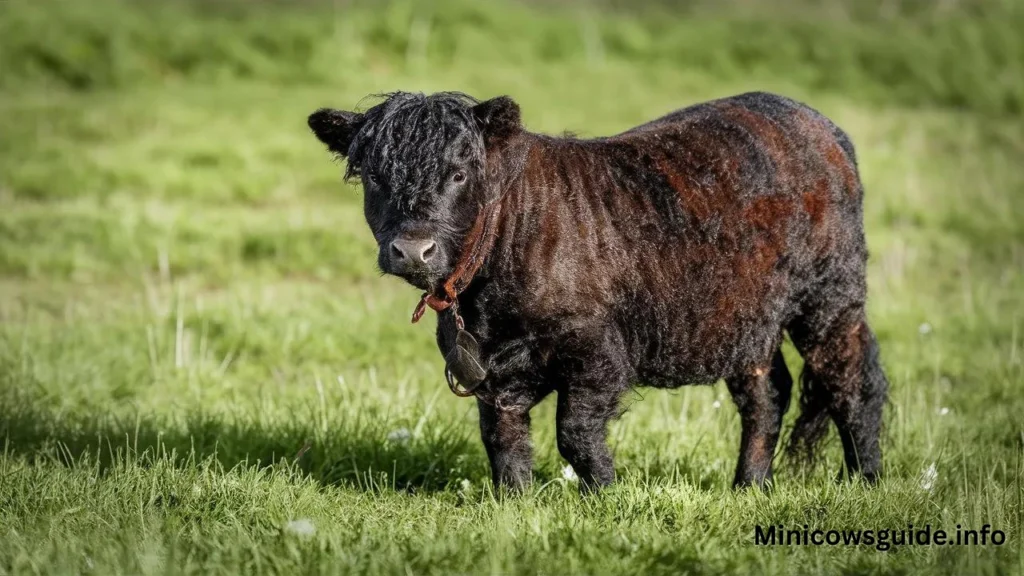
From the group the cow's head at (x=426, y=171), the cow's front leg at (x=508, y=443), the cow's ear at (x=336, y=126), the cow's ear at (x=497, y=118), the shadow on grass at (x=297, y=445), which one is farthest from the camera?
the shadow on grass at (x=297, y=445)

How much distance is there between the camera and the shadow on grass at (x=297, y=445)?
20.6ft

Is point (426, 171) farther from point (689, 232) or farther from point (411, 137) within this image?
point (689, 232)

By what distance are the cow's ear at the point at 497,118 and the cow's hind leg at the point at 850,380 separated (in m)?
2.10

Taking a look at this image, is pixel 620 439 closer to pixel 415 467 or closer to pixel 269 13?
pixel 415 467

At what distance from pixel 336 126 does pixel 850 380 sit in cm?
301

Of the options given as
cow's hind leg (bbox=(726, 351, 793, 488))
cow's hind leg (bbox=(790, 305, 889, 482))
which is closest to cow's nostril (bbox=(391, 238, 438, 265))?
cow's hind leg (bbox=(726, 351, 793, 488))

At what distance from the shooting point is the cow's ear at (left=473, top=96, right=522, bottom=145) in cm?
527

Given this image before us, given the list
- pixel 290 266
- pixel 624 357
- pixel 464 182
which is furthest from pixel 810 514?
pixel 290 266

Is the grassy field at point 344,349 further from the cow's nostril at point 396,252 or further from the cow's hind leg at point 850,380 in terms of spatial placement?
the cow's nostril at point 396,252

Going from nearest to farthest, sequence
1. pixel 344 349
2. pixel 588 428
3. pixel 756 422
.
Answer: pixel 588 428 < pixel 756 422 < pixel 344 349

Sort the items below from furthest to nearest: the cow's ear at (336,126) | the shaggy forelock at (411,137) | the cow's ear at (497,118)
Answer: the cow's ear at (336,126)
the cow's ear at (497,118)
the shaggy forelock at (411,137)

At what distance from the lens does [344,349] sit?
30.7 feet

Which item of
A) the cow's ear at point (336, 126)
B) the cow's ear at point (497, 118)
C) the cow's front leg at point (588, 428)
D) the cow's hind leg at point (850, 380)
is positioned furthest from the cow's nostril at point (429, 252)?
the cow's hind leg at point (850, 380)

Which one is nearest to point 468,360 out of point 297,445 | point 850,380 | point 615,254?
point 615,254
